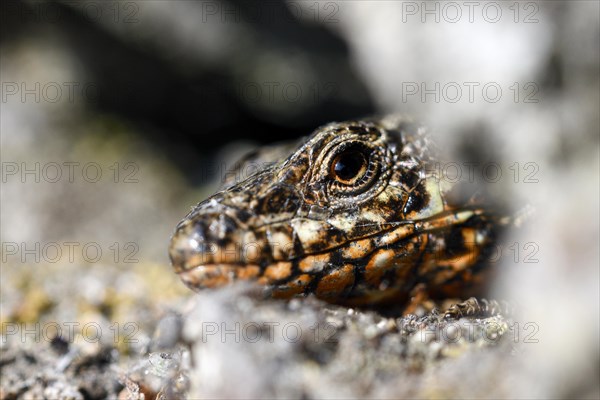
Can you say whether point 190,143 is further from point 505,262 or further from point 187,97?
point 505,262

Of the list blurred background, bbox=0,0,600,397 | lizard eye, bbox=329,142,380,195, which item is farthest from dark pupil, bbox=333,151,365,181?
blurred background, bbox=0,0,600,397

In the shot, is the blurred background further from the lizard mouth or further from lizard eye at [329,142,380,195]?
the lizard mouth

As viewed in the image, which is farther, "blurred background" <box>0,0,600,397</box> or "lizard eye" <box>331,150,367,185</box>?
"blurred background" <box>0,0,600,397</box>

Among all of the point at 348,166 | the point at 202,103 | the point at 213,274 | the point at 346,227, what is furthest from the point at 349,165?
the point at 202,103

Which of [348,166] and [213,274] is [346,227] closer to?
[348,166]

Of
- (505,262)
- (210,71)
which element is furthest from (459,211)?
(210,71)
